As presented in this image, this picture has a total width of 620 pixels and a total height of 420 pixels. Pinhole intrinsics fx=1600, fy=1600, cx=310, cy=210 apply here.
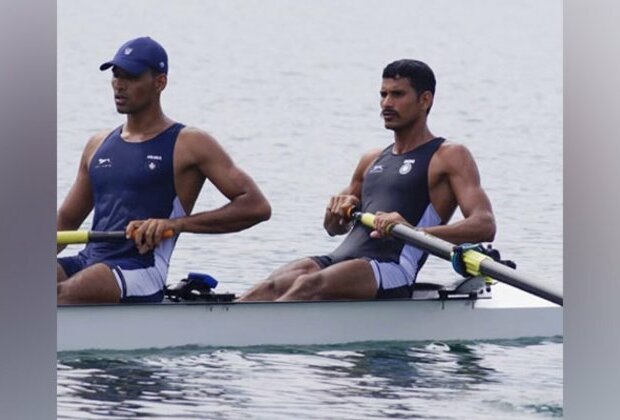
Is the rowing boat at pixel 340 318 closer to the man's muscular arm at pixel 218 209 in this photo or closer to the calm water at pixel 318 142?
the calm water at pixel 318 142

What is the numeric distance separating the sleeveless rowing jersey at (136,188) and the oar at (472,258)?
0.85 m

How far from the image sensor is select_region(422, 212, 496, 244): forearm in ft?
21.2

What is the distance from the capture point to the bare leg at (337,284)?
648 cm

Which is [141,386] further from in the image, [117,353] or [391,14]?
[391,14]

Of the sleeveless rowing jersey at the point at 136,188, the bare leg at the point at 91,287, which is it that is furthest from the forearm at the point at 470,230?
the bare leg at the point at 91,287

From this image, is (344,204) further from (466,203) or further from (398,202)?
(466,203)

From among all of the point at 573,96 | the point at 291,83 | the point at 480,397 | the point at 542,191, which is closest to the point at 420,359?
the point at 480,397

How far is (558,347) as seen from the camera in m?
6.60

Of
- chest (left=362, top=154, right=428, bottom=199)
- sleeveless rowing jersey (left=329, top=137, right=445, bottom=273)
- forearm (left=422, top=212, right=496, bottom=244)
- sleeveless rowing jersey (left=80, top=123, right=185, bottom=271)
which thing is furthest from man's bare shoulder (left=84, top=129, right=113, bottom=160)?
forearm (left=422, top=212, right=496, bottom=244)

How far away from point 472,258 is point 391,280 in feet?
2.05

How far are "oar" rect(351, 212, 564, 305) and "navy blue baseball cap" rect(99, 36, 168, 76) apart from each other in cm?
107

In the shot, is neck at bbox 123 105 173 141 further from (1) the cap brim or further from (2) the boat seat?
(2) the boat seat

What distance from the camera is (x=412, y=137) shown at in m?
6.95

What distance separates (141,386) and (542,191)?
30.5 ft
